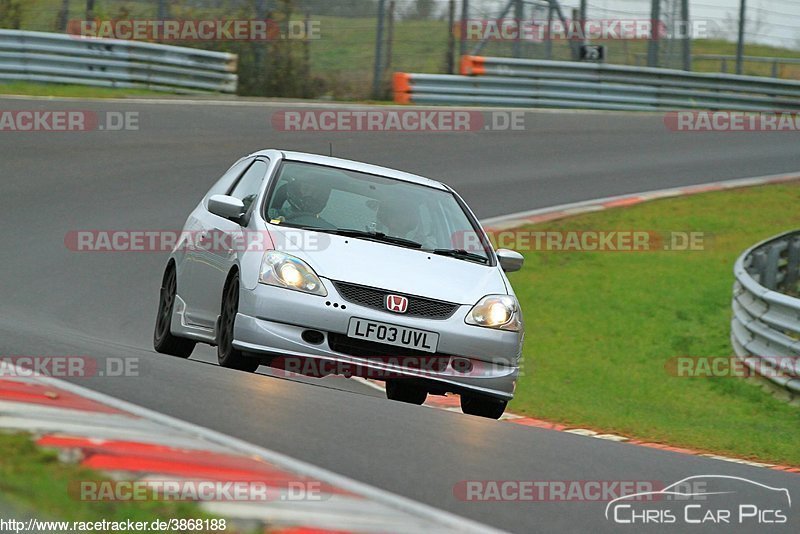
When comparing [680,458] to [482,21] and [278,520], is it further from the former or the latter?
[482,21]

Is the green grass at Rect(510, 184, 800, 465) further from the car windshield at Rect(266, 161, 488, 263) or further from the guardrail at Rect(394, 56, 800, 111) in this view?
the guardrail at Rect(394, 56, 800, 111)

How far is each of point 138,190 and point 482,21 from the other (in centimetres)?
1230

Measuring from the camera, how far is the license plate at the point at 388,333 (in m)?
7.47

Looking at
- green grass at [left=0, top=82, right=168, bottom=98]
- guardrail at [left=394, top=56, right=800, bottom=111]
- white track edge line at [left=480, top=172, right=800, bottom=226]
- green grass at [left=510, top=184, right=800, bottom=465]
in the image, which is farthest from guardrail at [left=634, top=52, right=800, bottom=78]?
green grass at [left=0, top=82, right=168, bottom=98]

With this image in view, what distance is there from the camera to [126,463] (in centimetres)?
404

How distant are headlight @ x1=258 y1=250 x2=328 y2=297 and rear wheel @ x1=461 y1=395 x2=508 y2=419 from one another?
1249 millimetres

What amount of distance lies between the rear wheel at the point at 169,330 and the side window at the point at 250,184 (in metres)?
0.77

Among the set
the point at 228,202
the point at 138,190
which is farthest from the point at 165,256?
the point at 228,202

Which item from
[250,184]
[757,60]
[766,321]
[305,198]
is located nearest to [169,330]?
[250,184]

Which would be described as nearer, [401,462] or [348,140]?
[401,462]

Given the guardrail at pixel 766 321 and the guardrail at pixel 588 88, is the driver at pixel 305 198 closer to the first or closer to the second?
the guardrail at pixel 766 321

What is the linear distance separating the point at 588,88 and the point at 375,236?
19688 millimetres

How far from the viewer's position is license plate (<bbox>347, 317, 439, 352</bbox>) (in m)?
7.47

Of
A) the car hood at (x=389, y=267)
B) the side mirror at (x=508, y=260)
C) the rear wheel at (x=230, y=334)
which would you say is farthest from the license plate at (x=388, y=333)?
the side mirror at (x=508, y=260)
